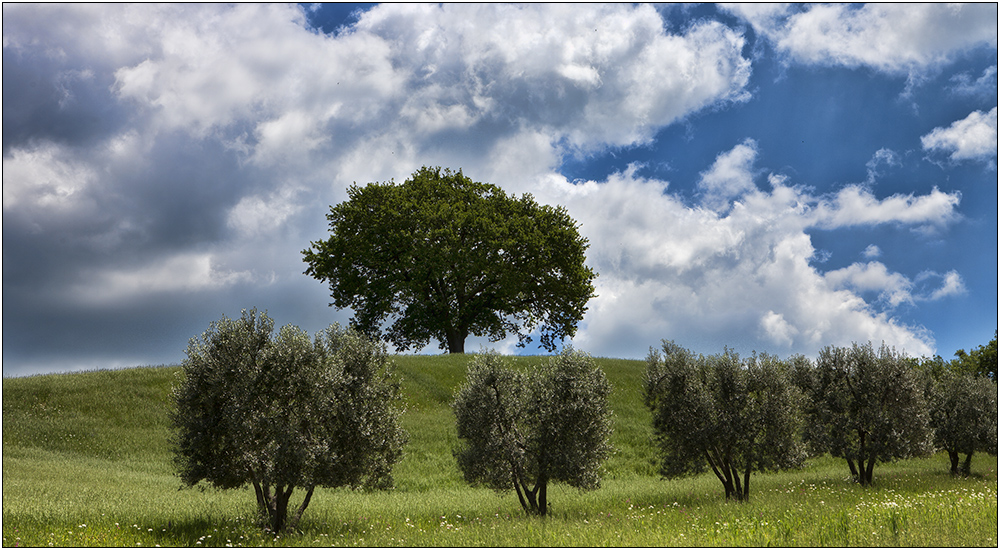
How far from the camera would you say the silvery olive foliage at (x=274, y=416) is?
1812 cm

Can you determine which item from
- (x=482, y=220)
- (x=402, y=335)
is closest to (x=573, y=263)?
(x=482, y=220)

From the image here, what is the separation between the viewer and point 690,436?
86.2 feet

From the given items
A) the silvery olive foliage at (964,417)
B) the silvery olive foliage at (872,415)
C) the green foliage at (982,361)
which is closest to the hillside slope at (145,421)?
the silvery olive foliage at (872,415)

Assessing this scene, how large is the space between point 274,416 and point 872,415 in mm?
31065

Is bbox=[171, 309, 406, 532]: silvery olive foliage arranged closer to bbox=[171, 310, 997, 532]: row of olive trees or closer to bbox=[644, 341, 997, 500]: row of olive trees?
bbox=[171, 310, 997, 532]: row of olive trees

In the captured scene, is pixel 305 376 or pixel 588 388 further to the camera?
pixel 588 388

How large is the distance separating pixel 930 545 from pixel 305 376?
18.6m

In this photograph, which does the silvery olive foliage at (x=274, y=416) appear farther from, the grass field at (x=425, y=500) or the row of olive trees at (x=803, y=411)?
the row of olive trees at (x=803, y=411)

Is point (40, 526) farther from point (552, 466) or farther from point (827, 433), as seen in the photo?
point (827, 433)

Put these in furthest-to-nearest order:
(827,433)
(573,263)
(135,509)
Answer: (573,263) → (827,433) → (135,509)

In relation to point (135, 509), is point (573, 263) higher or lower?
higher

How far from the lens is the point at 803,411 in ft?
108

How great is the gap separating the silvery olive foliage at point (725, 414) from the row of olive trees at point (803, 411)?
46 millimetres

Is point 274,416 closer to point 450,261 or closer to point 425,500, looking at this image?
point 425,500
